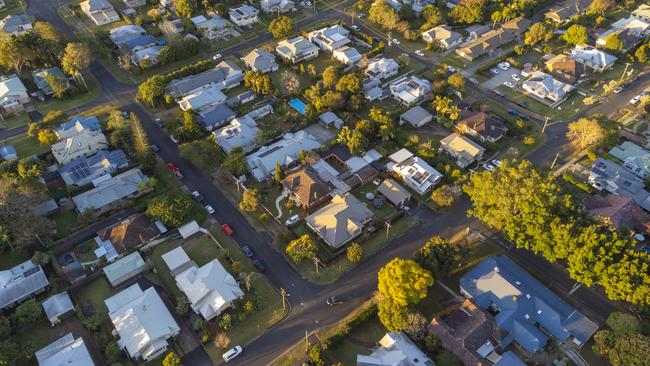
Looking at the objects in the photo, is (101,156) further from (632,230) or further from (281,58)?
(632,230)

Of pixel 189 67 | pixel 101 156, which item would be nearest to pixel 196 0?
pixel 189 67

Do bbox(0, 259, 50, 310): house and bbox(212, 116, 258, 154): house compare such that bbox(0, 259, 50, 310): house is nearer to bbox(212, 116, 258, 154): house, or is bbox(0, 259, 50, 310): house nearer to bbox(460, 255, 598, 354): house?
bbox(212, 116, 258, 154): house

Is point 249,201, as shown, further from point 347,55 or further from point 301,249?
point 347,55

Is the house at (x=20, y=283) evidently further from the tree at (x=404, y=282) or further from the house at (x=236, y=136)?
the tree at (x=404, y=282)

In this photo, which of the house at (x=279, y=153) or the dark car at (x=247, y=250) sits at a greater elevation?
the house at (x=279, y=153)

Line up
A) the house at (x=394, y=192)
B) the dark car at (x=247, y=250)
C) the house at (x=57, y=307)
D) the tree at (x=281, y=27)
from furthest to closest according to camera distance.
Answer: the tree at (x=281, y=27)
the house at (x=394, y=192)
the dark car at (x=247, y=250)
the house at (x=57, y=307)

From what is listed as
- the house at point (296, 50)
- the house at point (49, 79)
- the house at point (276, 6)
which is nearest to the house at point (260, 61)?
the house at point (296, 50)

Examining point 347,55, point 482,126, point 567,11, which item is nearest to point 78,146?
point 347,55
